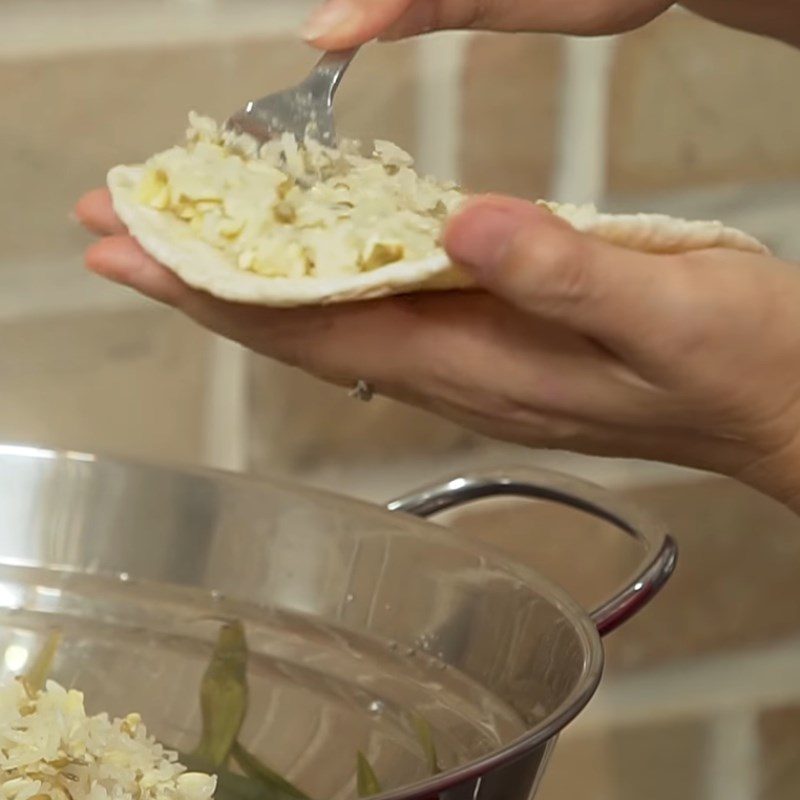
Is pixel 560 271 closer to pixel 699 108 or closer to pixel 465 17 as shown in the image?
pixel 465 17

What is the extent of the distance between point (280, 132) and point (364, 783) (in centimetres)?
21

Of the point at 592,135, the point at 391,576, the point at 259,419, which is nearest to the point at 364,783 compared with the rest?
the point at 391,576

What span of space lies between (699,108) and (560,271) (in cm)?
50

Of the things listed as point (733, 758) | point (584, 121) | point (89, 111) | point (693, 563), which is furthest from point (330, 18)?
point (733, 758)

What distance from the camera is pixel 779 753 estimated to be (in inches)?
37.1

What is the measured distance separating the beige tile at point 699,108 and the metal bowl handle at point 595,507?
0.32m

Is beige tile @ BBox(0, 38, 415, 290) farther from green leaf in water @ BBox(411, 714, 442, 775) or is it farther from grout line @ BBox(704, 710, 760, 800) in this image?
grout line @ BBox(704, 710, 760, 800)

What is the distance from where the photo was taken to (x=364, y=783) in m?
0.45

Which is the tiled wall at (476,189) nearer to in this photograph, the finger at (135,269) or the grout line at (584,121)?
the grout line at (584,121)

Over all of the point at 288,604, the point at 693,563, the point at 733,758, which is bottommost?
the point at 733,758

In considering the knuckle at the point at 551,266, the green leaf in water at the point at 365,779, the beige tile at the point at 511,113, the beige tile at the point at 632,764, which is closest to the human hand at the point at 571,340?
the knuckle at the point at 551,266

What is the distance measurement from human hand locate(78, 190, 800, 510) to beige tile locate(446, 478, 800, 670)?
35 centimetres

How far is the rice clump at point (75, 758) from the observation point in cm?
42

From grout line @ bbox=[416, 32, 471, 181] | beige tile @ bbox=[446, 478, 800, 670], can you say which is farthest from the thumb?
beige tile @ bbox=[446, 478, 800, 670]
